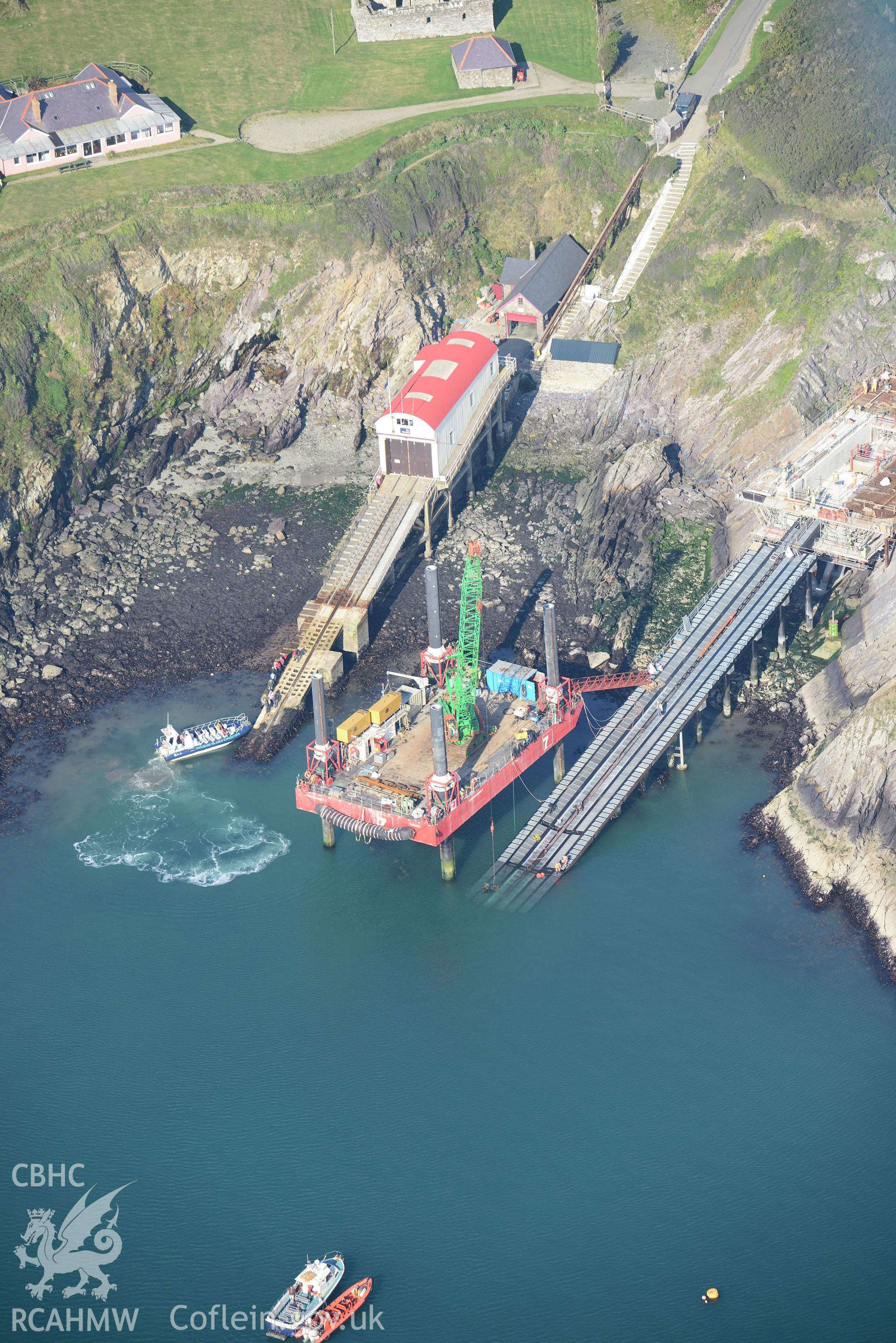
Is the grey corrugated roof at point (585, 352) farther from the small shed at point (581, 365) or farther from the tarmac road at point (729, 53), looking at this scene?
the tarmac road at point (729, 53)

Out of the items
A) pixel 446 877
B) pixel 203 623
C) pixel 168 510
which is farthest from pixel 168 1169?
pixel 168 510

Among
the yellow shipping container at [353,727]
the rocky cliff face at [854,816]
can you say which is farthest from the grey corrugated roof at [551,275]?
the rocky cliff face at [854,816]

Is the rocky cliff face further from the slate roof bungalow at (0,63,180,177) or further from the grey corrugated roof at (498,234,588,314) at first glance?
the slate roof bungalow at (0,63,180,177)

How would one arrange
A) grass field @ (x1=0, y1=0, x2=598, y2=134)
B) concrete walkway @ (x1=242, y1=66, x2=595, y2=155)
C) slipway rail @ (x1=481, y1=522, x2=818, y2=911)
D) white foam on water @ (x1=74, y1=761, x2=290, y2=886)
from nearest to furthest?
slipway rail @ (x1=481, y1=522, x2=818, y2=911)
white foam on water @ (x1=74, y1=761, x2=290, y2=886)
concrete walkway @ (x1=242, y1=66, x2=595, y2=155)
grass field @ (x1=0, y1=0, x2=598, y2=134)

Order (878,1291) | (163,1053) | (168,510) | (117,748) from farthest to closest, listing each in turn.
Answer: (168,510) < (117,748) < (163,1053) < (878,1291)

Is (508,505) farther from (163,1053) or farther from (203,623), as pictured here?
(163,1053)

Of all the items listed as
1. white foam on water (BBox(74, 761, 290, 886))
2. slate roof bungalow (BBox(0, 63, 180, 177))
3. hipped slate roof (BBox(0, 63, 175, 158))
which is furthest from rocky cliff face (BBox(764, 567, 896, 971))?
hipped slate roof (BBox(0, 63, 175, 158))

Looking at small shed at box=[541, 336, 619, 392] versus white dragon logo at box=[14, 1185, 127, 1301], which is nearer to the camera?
white dragon logo at box=[14, 1185, 127, 1301]

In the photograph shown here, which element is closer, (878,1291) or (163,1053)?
Result: (878,1291)
